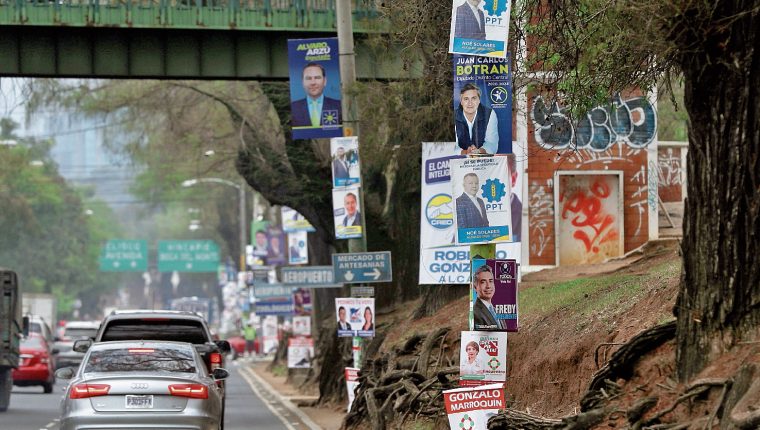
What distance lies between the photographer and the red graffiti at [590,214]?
30.5 meters

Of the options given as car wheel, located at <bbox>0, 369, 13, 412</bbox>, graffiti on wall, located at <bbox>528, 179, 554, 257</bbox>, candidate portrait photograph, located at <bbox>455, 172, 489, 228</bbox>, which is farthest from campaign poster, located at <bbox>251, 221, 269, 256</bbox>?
candidate portrait photograph, located at <bbox>455, 172, 489, 228</bbox>

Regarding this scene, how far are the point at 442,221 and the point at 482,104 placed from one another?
10013 mm

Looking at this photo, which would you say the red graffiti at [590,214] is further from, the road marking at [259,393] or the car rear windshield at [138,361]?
the car rear windshield at [138,361]

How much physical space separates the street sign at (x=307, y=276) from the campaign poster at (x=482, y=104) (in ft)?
44.8

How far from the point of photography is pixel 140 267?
9050 centimetres

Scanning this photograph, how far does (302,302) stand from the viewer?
4828 cm

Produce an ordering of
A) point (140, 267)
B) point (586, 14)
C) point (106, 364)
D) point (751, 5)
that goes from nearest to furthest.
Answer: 1. point (751, 5)
2. point (586, 14)
3. point (106, 364)
4. point (140, 267)

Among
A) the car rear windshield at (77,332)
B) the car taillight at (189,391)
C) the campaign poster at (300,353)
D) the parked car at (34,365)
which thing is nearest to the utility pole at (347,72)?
the car taillight at (189,391)

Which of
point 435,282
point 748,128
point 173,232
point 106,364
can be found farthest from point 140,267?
point 748,128

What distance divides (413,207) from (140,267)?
205 ft

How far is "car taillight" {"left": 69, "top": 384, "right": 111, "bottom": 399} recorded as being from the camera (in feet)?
52.6

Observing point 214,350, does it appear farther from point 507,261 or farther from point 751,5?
point 751,5

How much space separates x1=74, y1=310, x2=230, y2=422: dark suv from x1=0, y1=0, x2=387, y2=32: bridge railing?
591 centimetres

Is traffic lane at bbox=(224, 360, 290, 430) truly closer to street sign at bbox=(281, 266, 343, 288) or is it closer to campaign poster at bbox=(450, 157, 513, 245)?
street sign at bbox=(281, 266, 343, 288)
